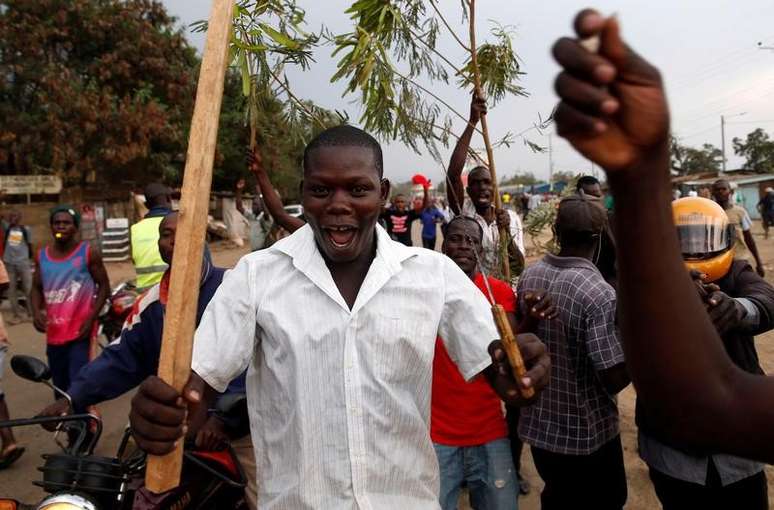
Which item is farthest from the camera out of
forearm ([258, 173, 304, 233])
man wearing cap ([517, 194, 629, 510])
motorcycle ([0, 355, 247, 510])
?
forearm ([258, 173, 304, 233])

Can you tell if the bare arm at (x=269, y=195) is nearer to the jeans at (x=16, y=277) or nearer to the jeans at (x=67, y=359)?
the jeans at (x=67, y=359)

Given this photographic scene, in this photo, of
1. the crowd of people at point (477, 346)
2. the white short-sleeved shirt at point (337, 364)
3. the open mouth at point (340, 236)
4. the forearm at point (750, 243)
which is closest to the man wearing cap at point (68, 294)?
the crowd of people at point (477, 346)

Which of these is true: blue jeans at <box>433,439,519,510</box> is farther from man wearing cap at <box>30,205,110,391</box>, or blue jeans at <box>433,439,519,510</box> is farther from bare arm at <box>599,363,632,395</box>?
man wearing cap at <box>30,205,110,391</box>

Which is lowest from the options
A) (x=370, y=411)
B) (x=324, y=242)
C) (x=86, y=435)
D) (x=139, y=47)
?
(x=86, y=435)

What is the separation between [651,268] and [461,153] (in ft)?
8.59

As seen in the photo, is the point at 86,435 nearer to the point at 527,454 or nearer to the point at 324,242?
the point at 324,242

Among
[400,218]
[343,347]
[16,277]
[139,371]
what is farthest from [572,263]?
[16,277]

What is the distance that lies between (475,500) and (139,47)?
17.8 m

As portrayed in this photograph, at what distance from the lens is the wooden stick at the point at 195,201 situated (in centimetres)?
112

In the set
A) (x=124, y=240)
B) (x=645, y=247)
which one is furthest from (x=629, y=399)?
(x=124, y=240)

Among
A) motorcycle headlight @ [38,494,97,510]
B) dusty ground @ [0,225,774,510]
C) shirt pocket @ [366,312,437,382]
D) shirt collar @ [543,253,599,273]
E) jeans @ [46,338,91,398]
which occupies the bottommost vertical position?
dusty ground @ [0,225,774,510]

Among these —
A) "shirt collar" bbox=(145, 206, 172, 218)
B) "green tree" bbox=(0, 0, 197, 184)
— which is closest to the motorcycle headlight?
"shirt collar" bbox=(145, 206, 172, 218)

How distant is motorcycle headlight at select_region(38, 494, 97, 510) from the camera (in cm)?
162

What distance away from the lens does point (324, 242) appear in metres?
1.77
